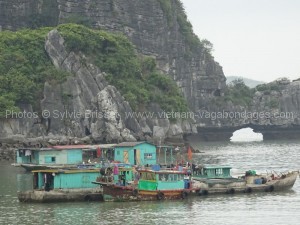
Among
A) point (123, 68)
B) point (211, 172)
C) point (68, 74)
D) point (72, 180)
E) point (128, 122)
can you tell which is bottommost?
point (72, 180)

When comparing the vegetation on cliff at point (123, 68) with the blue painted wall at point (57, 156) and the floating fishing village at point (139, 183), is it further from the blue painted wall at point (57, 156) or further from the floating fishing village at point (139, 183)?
the floating fishing village at point (139, 183)

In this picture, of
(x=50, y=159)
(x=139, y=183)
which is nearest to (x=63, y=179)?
(x=139, y=183)

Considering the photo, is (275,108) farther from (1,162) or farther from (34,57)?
(1,162)

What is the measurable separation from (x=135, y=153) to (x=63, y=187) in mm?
17392

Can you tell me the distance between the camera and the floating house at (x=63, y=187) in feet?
140

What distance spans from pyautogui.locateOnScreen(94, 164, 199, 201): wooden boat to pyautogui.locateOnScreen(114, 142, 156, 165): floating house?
16.6 metres

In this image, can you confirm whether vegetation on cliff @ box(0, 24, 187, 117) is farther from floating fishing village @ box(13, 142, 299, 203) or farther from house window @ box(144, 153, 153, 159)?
floating fishing village @ box(13, 142, 299, 203)

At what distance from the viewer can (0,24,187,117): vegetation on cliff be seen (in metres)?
83.2

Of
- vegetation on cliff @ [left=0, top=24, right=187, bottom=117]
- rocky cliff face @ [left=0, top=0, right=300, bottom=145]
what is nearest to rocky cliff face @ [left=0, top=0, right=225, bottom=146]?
rocky cliff face @ [left=0, top=0, right=300, bottom=145]

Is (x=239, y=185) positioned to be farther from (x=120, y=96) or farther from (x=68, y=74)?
(x=120, y=96)

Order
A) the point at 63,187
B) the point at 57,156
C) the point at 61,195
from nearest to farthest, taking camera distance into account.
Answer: the point at 61,195, the point at 63,187, the point at 57,156

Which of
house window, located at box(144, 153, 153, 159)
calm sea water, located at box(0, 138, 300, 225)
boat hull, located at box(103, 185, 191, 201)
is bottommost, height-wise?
calm sea water, located at box(0, 138, 300, 225)

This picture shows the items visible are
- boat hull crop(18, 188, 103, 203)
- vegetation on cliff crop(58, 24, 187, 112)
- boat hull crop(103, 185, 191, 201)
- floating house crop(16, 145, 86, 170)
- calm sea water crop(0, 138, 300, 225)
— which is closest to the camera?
calm sea water crop(0, 138, 300, 225)

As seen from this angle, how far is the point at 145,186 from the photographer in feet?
141
